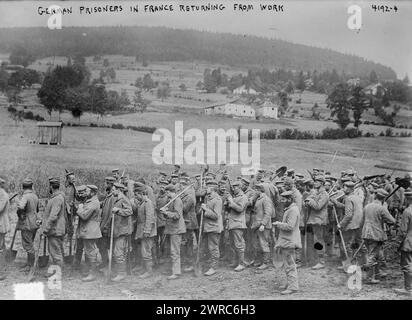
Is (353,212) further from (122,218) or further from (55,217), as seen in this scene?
(55,217)

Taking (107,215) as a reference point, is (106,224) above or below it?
below

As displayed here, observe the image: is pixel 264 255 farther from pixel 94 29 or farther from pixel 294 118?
pixel 94 29

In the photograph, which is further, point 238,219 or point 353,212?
point 238,219

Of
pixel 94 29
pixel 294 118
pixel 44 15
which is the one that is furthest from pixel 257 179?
pixel 44 15

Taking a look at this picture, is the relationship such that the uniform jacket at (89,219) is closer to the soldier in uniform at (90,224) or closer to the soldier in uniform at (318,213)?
the soldier in uniform at (90,224)

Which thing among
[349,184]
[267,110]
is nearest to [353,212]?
[349,184]

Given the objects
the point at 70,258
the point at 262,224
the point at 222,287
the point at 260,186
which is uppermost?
the point at 260,186
